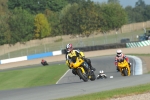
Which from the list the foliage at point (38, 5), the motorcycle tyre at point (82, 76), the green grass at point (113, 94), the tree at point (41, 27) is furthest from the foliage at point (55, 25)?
the green grass at point (113, 94)

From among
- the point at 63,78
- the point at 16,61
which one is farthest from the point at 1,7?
the point at 63,78

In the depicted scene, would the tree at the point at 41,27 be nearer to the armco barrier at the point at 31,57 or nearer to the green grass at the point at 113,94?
the armco barrier at the point at 31,57

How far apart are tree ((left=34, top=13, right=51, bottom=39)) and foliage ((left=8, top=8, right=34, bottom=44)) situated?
1073mm

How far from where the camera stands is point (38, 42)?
273 feet

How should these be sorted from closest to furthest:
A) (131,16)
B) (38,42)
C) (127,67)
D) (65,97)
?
1. (65,97)
2. (127,67)
3. (38,42)
4. (131,16)

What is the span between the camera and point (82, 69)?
727 inches

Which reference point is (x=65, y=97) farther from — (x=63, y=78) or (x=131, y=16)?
(x=131, y=16)

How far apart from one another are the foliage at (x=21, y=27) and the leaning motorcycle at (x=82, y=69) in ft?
219

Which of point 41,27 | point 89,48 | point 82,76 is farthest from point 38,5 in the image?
point 82,76

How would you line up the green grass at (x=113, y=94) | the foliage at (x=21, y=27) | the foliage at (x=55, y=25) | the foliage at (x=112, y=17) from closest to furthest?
the green grass at (x=113, y=94)
the foliage at (x=21, y=27)
the foliage at (x=112, y=17)
the foliage at (x=55, y=25)

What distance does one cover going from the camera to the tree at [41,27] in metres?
88.8

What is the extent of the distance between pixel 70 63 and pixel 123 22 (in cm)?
7534

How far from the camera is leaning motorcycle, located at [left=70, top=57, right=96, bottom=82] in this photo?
18.2 meters

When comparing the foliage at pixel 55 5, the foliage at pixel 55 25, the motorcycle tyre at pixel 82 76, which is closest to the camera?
the motorcycle tyre at pixel 82 76
